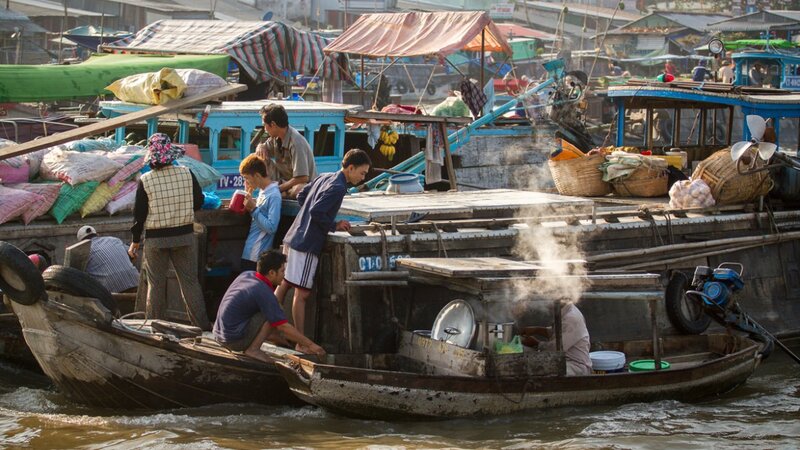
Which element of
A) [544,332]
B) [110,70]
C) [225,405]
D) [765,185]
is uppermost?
[110,70]

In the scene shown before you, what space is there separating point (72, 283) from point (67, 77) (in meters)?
9.17

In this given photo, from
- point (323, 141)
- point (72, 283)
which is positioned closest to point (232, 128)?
point (323, 141)

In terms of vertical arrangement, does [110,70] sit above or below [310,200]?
above

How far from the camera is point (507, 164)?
17.2 metres

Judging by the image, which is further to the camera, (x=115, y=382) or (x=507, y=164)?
(x=507, y=164)

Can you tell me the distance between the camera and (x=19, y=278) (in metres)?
7.43

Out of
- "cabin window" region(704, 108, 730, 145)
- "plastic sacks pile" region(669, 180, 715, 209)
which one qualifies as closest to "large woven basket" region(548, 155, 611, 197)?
"plastic sacks pile" region(669, 180, 715, 209)

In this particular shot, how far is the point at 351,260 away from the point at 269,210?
0.90 metres

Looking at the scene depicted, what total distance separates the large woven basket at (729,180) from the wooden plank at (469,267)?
3.32 m

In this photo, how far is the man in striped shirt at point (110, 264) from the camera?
942 cm

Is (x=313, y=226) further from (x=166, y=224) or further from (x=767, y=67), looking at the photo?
(x=767, y=67)

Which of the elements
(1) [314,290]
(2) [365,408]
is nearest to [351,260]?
(1) [314,290]

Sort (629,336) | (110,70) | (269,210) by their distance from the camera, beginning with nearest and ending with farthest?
(269,210) < (629,336) < (110,70)

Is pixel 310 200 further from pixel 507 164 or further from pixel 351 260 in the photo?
pixel 507 164
